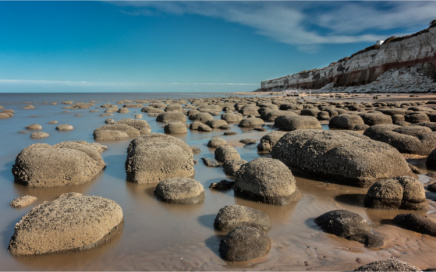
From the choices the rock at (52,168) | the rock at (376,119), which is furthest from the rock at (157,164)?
the rock at (376,119)

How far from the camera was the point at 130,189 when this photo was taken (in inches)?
198

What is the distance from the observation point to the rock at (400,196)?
408 centimetres

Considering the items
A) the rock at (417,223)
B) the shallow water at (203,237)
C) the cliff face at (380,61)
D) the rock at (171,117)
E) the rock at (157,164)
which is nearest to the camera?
the shallow water at (203,237)

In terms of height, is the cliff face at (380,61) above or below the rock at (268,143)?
above

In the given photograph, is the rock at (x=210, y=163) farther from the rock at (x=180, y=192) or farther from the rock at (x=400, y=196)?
the rock at (x=400, y=196)

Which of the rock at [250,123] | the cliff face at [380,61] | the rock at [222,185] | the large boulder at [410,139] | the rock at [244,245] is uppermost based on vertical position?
the cliff face at [380,61]

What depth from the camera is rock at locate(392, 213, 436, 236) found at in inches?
135

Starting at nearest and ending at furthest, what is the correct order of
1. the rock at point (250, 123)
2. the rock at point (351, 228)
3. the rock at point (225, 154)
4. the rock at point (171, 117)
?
the rock at point (351, 228) → the rock at point (225, 154) → the rock at point (250, 123) → the rock at point (171, 117)

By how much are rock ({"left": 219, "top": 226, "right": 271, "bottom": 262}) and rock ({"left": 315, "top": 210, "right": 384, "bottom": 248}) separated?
95 cm

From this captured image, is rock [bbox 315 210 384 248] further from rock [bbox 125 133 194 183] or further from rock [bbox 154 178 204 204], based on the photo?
rock [bbox 125 133 194 183]

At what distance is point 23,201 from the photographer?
14.2 feet

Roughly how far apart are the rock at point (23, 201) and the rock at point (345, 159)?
4902 mm

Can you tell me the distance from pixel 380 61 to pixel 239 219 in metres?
42.4

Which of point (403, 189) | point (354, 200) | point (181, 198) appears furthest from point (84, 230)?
point (403, 189)
